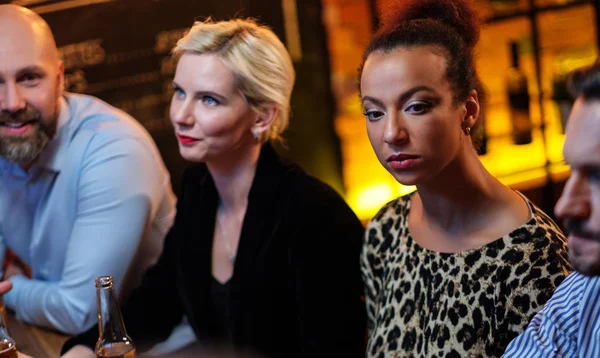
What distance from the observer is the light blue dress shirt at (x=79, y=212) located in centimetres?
227

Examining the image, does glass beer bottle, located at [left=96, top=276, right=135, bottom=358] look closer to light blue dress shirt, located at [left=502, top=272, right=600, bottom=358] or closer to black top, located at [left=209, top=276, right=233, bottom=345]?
black top, located at [left=209, top=276, right=233, bottom=345]

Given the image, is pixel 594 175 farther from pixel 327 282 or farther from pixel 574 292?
pixel 327 282

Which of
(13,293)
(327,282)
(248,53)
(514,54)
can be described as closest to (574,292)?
(327,282)

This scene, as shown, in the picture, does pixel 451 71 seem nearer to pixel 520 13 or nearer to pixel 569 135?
pixel 569 135

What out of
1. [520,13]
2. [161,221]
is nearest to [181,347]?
[161,221]

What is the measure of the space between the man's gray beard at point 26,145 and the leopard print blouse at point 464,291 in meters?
0.98

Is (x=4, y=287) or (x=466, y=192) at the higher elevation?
(x=466, y=192)

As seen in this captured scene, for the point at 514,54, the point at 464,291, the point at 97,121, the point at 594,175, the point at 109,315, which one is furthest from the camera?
the point at 514,54

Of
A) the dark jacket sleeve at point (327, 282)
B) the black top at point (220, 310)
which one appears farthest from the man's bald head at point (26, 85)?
the dark jacket sleeve at point (327, 282)

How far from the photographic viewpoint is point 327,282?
211 centimetres

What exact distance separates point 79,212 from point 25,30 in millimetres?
532

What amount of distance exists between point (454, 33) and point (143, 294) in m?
1.19

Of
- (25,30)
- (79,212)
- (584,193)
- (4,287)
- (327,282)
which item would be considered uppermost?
(25,30)

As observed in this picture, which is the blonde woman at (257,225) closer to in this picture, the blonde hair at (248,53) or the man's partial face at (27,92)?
the blonde hair at (248,53)
